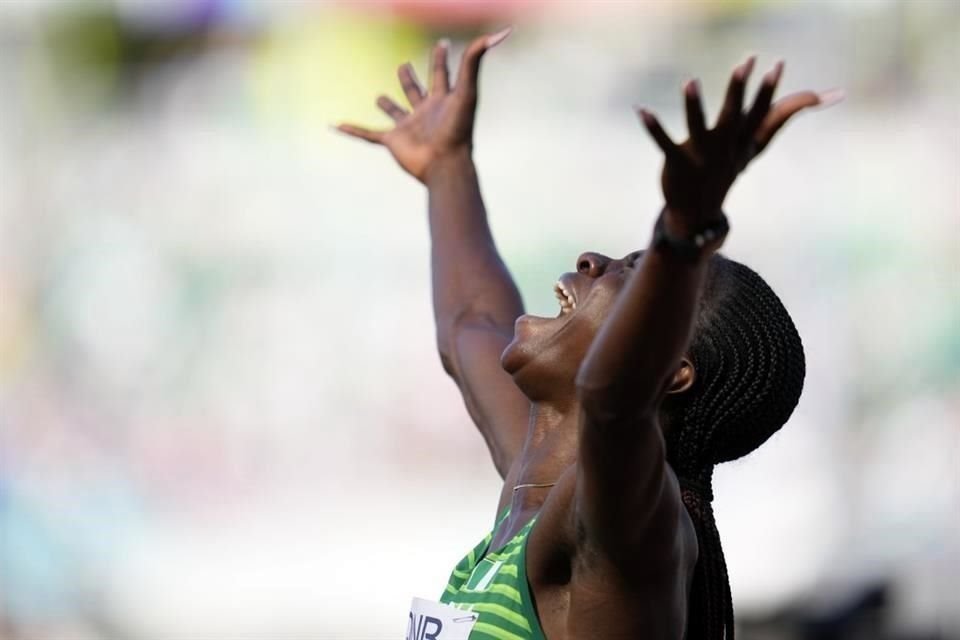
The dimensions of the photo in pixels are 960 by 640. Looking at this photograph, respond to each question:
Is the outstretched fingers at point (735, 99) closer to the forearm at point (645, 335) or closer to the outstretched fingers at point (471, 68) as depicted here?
the forearm at point (645, 335)

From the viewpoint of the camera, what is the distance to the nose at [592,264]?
2486 mm

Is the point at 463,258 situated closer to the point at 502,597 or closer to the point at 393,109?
the point at 393,109

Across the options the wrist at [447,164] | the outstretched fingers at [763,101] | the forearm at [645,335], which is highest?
the wrist at [447,164]

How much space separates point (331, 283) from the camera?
607cm

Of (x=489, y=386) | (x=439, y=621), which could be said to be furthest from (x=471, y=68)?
(x=439, y=621)

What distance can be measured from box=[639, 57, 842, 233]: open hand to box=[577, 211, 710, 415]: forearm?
35 mm

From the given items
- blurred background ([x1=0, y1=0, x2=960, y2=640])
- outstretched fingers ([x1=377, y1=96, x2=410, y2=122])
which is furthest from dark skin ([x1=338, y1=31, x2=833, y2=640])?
blurred background ([x1=0, y1=0, x2=960, y2=640])

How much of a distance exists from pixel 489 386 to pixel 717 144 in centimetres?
136

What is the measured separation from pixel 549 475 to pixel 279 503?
3.62m

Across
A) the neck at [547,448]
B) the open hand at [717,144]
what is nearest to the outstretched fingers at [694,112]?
the open hand at [717,144]

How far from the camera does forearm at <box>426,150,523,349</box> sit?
320 centimetres

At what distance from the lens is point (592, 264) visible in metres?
2.50

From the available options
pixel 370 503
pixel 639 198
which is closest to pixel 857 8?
pixel 639 198

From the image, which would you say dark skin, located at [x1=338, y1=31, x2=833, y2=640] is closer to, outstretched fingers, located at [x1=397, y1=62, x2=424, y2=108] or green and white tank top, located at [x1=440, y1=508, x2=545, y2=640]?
green and white tank top, located at [x1=440, y1=508, x2=545, y2=640]
